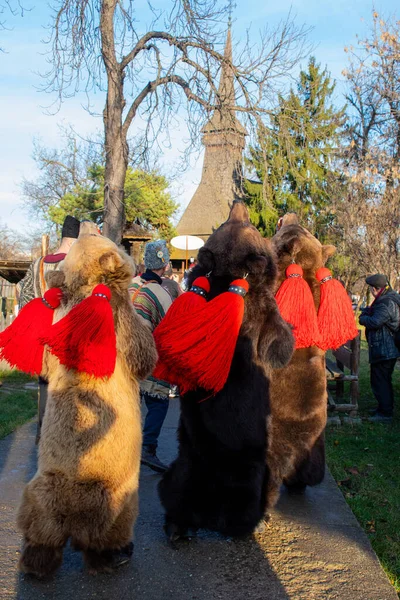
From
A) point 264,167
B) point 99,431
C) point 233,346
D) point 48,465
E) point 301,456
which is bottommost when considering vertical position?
point 301,456

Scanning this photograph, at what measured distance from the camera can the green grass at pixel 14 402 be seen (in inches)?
279

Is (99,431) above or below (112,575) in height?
above

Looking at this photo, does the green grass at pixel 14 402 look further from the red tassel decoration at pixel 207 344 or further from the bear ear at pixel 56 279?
the red tassel decoration at pixel 207 344

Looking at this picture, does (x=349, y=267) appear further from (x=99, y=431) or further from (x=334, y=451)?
(x=99, y=431)

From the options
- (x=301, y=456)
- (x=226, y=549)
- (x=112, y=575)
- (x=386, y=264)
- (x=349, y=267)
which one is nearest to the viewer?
(x=112, y=575)

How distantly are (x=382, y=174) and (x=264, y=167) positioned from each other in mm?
11122

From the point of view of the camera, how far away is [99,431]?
323cm

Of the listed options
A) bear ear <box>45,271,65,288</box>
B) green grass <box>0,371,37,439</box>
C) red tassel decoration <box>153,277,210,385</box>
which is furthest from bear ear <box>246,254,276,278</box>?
green grass <box>0,371,37,439</box>

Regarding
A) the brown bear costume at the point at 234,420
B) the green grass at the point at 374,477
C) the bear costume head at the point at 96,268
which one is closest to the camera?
the bear costume head at the point at 96,268

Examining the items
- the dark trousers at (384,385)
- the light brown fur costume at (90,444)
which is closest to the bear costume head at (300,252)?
the light brown fur costume at (90,444)

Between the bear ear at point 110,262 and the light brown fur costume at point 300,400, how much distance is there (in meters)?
1.72

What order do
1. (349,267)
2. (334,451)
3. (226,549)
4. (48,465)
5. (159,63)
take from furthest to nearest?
(349,267)
(159,63)
(334,451)
(226,549)
(48,465)

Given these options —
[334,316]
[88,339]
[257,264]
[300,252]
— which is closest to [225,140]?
[300,252]

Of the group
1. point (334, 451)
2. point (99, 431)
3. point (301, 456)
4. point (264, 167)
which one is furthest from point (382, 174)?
point (99, 431)
